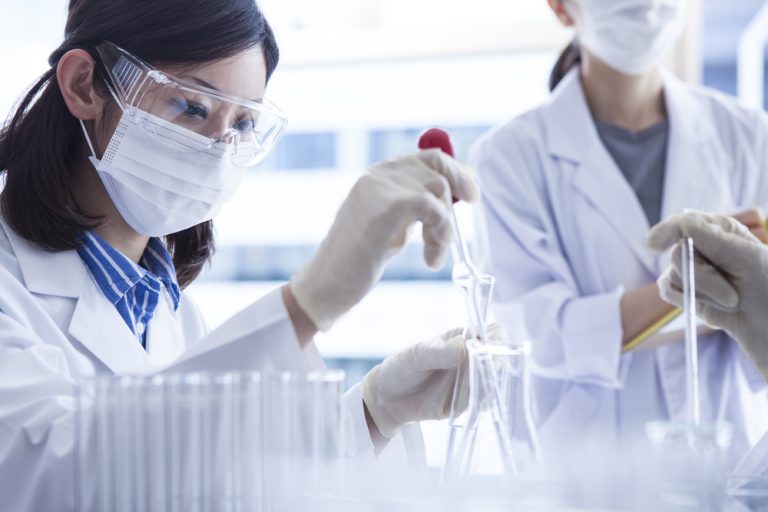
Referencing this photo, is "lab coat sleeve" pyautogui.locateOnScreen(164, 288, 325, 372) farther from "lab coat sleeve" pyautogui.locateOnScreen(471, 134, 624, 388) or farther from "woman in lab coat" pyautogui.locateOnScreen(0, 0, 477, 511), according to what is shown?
"lab coat sleeve" pyautogui.locateOnScreen(471, 134, 624, 388)

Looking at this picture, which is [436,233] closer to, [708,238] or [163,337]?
[708,238]

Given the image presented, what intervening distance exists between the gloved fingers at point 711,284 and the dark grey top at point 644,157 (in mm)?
563

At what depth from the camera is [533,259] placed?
172cm

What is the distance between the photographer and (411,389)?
1099 mm

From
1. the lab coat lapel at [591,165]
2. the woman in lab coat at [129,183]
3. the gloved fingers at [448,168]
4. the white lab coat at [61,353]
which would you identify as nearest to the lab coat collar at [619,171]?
the lab coat lapel at [591,165]

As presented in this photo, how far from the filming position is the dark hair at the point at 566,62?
2.02 metres

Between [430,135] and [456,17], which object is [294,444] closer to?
[430,135]

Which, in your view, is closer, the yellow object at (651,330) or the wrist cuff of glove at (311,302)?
the wrist cuff of glove at (311,302)

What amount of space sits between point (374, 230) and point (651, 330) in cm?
87

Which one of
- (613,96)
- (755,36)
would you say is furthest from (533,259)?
(755,36)

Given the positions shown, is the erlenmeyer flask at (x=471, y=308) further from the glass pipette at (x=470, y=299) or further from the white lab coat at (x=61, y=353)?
the white lab coat at (x=61, y=353)

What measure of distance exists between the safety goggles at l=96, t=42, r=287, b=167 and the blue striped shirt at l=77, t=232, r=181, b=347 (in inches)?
7.7

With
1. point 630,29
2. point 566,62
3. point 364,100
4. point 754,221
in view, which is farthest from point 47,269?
point 364,100

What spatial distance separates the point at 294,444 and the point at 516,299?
112cm
